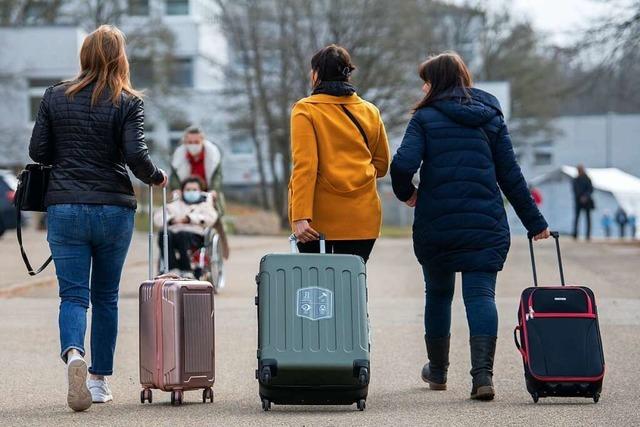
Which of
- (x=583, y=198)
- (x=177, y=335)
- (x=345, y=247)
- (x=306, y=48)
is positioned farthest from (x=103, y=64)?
(x=306, y=48)

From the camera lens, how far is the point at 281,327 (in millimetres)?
6902

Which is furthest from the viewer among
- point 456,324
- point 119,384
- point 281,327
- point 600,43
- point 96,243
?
point 600,43

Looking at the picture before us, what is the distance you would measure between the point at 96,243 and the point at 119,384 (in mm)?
1327

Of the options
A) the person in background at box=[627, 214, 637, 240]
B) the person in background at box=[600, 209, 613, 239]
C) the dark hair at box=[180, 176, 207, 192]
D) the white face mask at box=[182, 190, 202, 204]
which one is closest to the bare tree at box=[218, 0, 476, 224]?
the person in background at box=[627, 214, 637, 240]

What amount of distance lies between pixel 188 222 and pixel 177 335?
8291mm

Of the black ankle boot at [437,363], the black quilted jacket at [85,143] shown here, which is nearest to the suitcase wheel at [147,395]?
the black quilted jacket at [85,143]

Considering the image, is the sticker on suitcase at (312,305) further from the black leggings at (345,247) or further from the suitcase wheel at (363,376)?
the black leggings at (345,247)

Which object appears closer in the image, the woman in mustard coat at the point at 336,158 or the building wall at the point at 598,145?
the woman in mustard coat at the point at 336,158

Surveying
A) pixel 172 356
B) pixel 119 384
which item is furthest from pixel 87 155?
pixel 119 384

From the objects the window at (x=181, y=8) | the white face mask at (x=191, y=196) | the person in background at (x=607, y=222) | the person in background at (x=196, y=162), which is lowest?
the person in background at (x=607, y=222)

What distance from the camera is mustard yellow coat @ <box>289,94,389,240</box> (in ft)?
24.4

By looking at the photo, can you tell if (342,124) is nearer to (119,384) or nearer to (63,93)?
(63,93)

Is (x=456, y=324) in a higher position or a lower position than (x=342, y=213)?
lower

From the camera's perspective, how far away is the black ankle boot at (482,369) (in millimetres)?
7367
